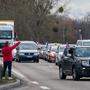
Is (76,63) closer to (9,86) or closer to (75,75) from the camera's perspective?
(75,75)

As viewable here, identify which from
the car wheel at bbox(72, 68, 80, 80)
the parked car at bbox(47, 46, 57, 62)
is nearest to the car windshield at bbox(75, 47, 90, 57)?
the car wheel at bbox(72, 68, 80, 80)

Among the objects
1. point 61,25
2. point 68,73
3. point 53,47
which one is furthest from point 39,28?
point 68,73

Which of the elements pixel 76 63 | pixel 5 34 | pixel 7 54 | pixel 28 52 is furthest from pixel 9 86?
pixel 5 34

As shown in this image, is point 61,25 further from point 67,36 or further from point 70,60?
point 70,60

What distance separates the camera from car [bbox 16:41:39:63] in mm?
53156

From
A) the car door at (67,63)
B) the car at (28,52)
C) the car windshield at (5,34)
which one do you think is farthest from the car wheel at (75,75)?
the car windshield at (5,34)

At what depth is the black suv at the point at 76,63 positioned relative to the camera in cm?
2864

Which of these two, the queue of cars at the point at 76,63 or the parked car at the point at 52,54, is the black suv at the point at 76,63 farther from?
the parked car at the point at 52,54

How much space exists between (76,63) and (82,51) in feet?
3.80

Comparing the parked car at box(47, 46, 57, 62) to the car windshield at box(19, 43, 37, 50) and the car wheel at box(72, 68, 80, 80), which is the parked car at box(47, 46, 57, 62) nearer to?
the car windshield at box(19, 43, 37, 50)

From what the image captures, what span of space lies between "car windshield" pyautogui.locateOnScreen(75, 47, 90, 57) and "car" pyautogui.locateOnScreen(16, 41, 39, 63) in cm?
2297

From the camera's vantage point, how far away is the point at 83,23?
122 meters

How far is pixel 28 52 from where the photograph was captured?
175 feet

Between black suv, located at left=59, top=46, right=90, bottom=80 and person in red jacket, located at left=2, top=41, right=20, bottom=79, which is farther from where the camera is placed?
black suv, located at left=59, top=46, right=90, bottom=80
